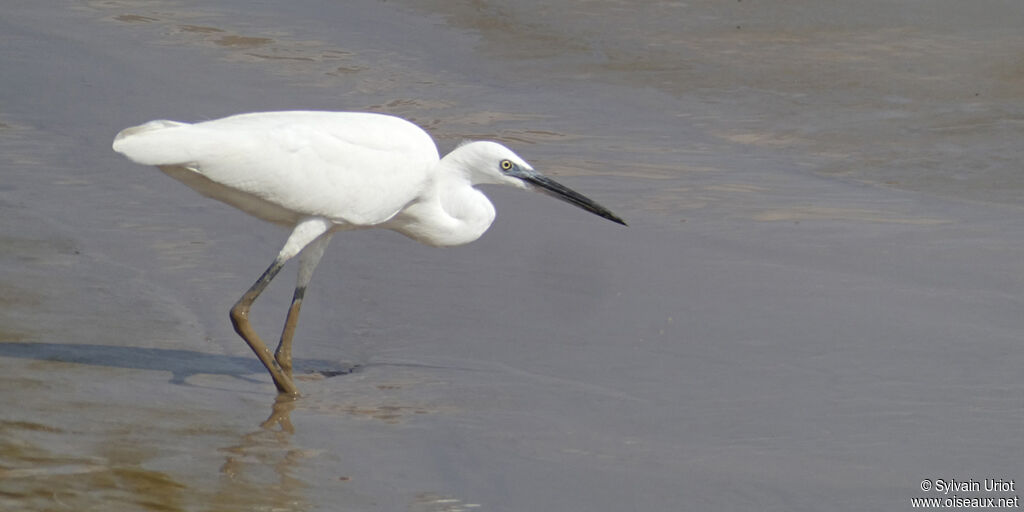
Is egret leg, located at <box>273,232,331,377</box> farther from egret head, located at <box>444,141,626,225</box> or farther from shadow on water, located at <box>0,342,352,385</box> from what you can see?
egret head, located at <box>444,141,626,225</box>

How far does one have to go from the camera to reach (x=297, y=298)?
5.83 metres

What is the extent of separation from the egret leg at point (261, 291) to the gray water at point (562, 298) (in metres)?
0.10

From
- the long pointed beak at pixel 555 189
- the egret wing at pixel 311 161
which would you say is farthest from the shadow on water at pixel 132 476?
the long pointed beak at pixel 555 189

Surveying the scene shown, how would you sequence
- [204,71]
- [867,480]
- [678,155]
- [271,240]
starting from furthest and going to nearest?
[204,71]
[678,155]
[271,240]
[867,480]

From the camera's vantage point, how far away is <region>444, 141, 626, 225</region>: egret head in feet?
19.4

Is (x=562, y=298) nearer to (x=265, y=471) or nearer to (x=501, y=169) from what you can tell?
(x=501, y=169)

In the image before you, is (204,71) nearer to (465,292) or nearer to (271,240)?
(271,240)

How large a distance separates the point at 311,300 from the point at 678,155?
12.2ft

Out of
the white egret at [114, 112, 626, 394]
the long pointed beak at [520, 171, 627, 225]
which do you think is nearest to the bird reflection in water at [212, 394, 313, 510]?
the white egret at [114, 112, 626, 394]

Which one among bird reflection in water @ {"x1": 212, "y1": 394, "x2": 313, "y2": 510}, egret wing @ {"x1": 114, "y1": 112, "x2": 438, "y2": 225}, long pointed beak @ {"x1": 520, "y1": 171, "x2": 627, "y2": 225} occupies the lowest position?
bird reflection in water @ {"x1": 212, "y1": 394, "x2": 313, "y2": 510}

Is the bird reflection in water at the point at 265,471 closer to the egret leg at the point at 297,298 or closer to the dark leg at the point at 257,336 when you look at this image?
the dark leg at the point at 257,336

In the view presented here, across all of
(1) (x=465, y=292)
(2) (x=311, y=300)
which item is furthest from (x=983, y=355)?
(2) (x=311, y=300)

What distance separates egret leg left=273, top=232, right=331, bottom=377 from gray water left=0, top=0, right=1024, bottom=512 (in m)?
0.15

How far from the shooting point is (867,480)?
4.50 meters
